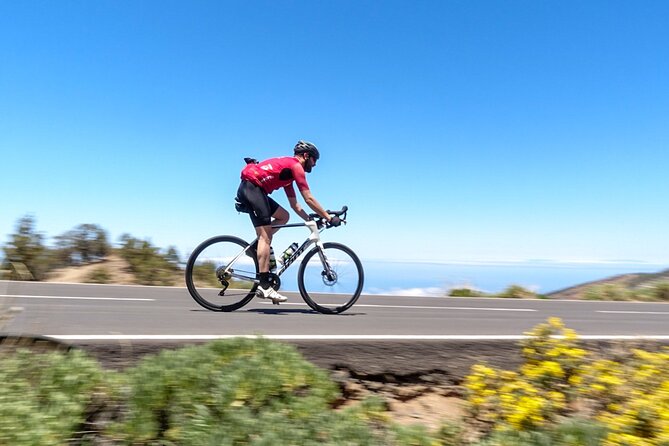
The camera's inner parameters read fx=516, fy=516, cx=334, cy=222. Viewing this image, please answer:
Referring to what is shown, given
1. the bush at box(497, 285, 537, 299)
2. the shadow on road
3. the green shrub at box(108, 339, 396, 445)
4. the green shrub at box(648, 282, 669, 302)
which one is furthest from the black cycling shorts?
the green shrub at box(648, 282, 669, 302)

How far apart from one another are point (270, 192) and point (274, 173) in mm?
267

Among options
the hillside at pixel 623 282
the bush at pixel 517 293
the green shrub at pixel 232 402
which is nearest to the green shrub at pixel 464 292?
the bush at pixel 517 293

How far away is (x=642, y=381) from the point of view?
3.01m

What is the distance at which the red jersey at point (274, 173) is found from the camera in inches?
249

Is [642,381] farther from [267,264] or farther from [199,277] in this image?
[199,277]

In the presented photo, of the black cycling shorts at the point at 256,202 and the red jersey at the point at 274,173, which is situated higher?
the red jersey at the point at 274,173

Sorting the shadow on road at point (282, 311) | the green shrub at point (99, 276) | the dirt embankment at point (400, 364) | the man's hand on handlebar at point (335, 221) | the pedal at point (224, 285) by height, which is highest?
the man's hand on handlebar at point (335, 221)

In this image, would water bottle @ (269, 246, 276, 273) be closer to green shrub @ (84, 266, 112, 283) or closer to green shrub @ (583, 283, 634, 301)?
green shrub @ (84, 266, 112, 283)

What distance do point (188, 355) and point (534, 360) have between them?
7.36ft

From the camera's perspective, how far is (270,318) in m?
6.17

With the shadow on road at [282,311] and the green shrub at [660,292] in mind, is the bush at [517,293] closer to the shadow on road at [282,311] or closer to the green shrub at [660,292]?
the green shrub at [660,292]

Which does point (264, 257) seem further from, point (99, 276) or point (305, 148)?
point (99, 276)

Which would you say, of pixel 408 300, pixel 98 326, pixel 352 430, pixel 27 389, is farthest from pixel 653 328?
pixel 27 389

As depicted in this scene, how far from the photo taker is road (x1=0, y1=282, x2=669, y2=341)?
4.87 m
